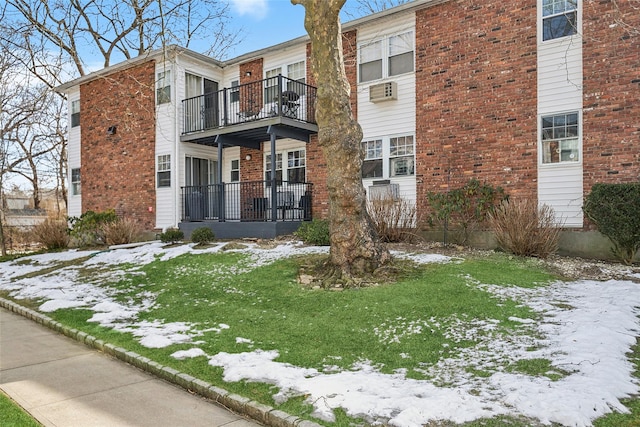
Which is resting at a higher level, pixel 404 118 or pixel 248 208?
pixel 404 118

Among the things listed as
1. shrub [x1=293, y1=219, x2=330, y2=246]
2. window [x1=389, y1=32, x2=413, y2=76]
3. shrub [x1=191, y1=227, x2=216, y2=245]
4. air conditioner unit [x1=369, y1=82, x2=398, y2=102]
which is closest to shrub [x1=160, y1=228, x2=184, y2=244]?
shrub [x1=191, y1=227, x2=216, y2=245]

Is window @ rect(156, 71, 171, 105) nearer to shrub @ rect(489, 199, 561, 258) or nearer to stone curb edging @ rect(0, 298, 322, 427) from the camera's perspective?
stone curb edging @ rect(0, 298, 322, 427)

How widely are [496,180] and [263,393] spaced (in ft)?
30.4

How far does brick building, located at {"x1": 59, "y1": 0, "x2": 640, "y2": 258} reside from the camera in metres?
10.2

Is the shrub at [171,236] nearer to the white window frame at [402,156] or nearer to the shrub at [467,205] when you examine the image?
the white window frame at [402,156]

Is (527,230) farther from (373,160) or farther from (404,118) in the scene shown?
(373,160)

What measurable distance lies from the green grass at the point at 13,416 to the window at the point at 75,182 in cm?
1809

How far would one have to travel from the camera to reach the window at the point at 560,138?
34.1 feet

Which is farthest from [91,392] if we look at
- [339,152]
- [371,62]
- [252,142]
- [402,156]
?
[252,142]

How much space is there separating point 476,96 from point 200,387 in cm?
1026

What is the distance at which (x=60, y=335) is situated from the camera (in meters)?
6.19

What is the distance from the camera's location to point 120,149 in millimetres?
17969

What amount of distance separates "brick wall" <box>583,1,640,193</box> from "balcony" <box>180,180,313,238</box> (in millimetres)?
7896

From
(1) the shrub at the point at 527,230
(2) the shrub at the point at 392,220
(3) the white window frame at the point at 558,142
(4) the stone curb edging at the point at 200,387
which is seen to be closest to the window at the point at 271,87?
(2) the shrub at the point at 392,220
